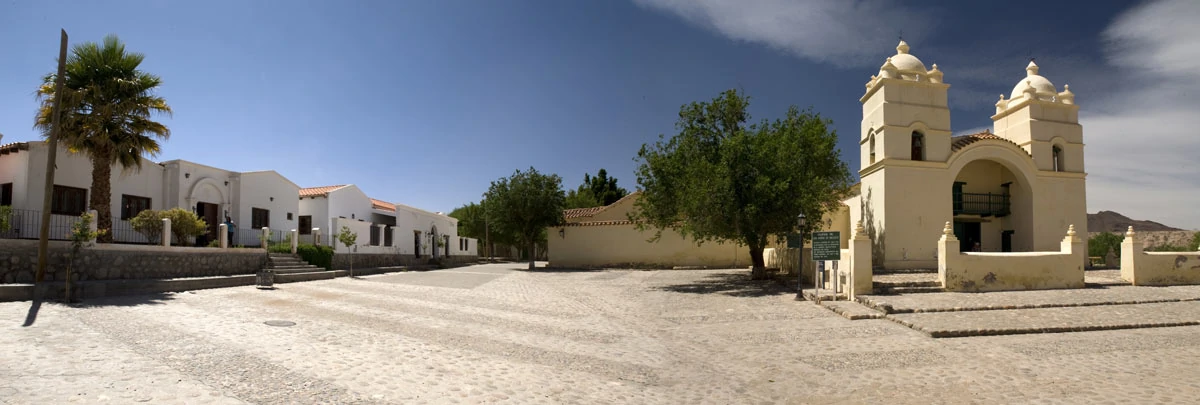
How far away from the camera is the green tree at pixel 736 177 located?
1772 cm

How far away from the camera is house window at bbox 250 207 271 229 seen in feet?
84.2

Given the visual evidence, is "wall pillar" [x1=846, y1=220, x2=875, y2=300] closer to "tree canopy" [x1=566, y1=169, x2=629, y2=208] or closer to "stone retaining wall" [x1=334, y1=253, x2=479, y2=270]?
"stone retaining wall" [x1=334, y1=253, x2=479, y2=270]

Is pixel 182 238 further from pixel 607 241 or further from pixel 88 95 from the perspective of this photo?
pixel 607 241

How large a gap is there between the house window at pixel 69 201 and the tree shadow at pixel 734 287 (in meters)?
18.4

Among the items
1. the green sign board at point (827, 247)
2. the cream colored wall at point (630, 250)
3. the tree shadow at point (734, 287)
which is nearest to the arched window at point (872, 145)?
the tree shadow at point (734, 287)

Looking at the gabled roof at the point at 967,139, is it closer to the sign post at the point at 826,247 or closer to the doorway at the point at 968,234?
the doorway at the point at 968,234

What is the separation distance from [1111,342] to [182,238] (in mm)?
23412

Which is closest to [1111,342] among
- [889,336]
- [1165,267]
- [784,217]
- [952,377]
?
[889,336]

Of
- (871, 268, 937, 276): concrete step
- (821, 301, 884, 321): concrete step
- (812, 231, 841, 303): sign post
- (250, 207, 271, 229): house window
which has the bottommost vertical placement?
(821, 301, 884, 321): concrete step

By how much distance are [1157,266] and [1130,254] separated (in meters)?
0.87

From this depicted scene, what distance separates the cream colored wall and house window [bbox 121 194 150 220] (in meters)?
18.6

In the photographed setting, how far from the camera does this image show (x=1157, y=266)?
1770 centimetres

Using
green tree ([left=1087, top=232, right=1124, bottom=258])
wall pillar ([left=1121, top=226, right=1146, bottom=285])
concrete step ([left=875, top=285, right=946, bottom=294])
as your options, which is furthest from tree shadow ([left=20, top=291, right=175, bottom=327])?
green tree ([left=1087, top=232, right=1124, bottom=258])

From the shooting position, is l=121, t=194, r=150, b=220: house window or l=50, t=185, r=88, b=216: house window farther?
l=121, t=194, r=150, b=220: house window
